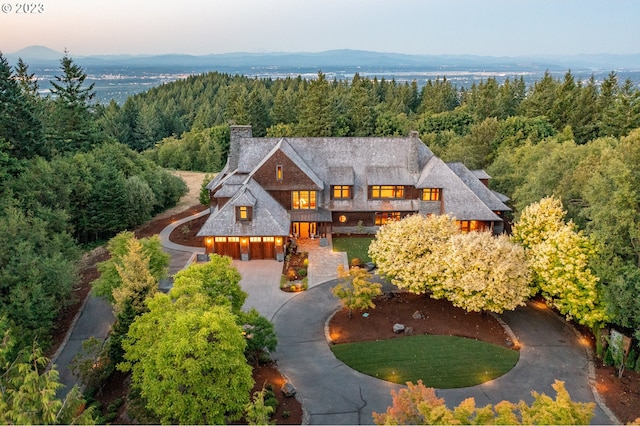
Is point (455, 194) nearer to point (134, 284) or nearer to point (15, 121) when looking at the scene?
point (134, 284)

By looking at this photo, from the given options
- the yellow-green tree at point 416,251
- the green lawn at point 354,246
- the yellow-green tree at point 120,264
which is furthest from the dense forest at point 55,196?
the green lawn at point 354,246

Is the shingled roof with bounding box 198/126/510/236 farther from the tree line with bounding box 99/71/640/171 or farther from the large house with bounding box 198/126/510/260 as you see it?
the tree line with bounding box 99/71/640/171

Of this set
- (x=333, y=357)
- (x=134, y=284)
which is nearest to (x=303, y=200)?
(x=333, y=357)

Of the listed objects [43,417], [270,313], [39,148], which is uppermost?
[39,148]

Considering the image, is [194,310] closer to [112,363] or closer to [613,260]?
[112,363]

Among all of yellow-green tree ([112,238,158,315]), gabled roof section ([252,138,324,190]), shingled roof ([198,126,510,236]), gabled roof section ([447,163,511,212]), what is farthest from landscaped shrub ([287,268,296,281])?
gabled roof section ([447,163,511,212])

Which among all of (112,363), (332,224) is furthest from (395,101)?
(112,363)

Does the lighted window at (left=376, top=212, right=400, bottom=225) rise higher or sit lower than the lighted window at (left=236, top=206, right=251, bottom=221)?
lower
